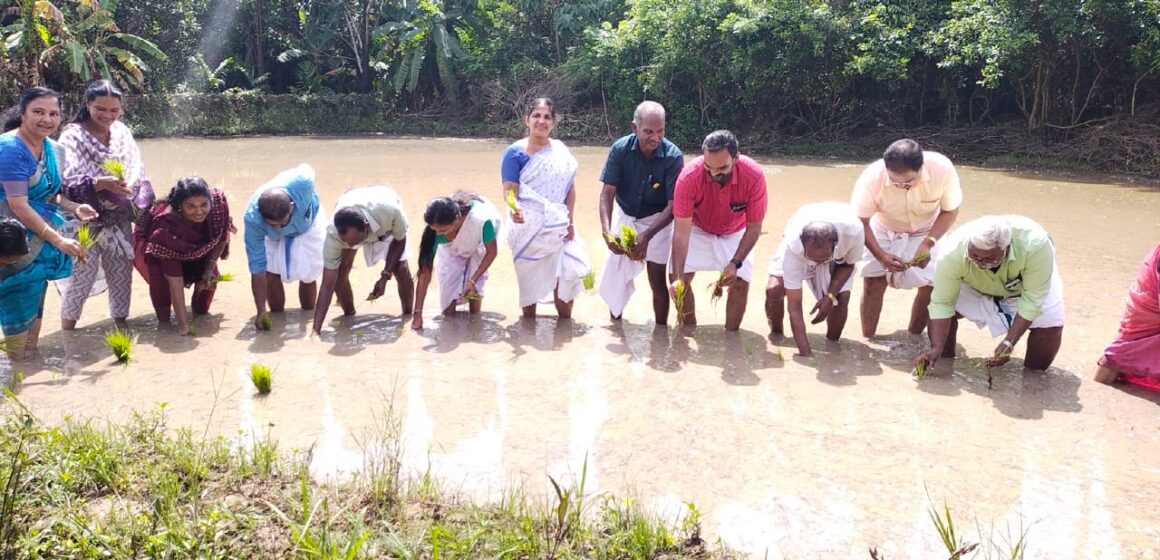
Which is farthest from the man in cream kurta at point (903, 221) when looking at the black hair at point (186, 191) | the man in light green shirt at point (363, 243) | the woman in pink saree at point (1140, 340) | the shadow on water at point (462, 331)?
the black hair at point (186, 191)

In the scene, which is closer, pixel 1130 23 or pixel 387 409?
pixel 387 409

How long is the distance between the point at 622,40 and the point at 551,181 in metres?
15.2

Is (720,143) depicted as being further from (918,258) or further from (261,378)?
(261,378)

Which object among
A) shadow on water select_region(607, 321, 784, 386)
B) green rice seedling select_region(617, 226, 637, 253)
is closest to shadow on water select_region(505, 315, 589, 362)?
shadow on water select_region(607, 321, 784, 386)

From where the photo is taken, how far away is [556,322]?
17.9ft

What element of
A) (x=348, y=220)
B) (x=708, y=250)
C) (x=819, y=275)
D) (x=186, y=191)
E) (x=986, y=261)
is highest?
(x=186, y=191)

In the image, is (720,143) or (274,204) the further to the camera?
(274,204)

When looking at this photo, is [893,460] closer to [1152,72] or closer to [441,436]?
[441,436]

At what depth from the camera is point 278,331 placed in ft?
16.6

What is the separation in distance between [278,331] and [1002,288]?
426 centimetres

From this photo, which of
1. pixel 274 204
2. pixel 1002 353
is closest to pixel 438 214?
pixel 274 204

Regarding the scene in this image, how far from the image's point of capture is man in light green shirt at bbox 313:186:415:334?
15.9ft

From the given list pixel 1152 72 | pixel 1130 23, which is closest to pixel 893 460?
pixel 1130 23

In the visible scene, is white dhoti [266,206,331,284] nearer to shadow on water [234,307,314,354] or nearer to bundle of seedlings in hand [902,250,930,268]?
shadow on water [234,307,314,354]
